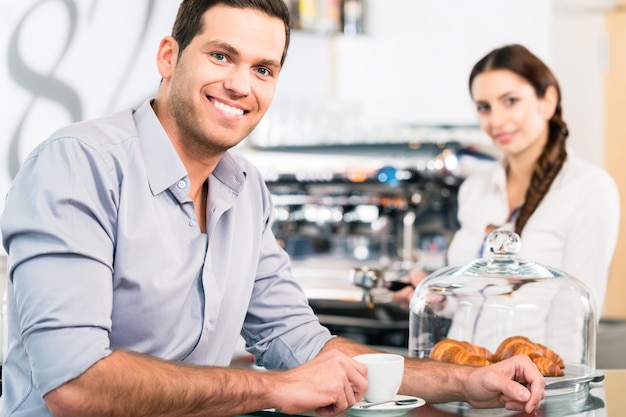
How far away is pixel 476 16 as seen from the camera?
15.8ft

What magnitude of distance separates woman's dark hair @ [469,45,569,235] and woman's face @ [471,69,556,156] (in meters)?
0.02

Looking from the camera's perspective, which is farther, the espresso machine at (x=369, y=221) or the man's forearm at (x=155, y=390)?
the espresso machine at (x=369, y=221)

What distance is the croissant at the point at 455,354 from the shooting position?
182cm

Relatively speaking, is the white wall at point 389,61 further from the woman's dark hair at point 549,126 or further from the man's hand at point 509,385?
the man's hand at point 509,385

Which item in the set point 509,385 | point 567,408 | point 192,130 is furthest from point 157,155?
point 567,408

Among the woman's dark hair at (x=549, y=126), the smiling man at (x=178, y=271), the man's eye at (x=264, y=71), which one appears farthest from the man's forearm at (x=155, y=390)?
the woman's dark hair at (x=549, y=126)

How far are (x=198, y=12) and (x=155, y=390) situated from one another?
74 cm

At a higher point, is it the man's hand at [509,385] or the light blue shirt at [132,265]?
the light blue shirt at [132,265]

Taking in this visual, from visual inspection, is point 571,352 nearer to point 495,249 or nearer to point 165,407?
Answer: point 495,249

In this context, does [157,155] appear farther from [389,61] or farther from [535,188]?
[389,61]

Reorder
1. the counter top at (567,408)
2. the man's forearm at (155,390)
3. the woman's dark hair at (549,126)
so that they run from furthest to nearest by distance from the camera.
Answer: the woman's dark hair at (549,126) → the counter top at (567,408) → the man's forearm at (155,390)

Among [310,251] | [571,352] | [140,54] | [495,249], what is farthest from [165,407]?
[310,251]

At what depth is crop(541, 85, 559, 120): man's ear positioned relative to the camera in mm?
2938

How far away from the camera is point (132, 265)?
164cm
